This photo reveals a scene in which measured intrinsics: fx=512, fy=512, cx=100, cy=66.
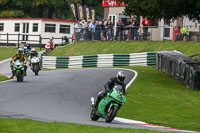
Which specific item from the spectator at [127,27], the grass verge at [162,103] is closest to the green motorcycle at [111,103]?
the grass verge at [162,103]

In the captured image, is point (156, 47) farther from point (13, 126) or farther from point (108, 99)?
point (13, 126)

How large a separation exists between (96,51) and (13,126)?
28354 mm

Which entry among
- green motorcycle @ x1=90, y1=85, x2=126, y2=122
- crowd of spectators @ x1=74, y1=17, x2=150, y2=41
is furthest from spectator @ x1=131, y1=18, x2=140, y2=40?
green motorcycle @ x1=90, y1=85, x2=126, y2=122

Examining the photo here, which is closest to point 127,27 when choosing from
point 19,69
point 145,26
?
point 145,26

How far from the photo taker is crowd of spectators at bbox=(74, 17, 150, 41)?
116ft

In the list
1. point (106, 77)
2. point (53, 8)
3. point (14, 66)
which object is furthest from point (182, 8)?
point (53, 8)

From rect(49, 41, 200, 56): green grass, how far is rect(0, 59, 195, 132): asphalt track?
780cm

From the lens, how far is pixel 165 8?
22594 mm

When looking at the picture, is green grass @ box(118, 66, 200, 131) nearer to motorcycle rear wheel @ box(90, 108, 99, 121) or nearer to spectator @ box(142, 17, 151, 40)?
motorcycle rear wheel @ box(90, 108, 99, 121)

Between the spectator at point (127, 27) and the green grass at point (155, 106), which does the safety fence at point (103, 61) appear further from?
the spectator at point (127, 27)

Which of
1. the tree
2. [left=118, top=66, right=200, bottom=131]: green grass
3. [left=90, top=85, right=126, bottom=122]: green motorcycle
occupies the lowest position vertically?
[left=118, top=66, right=200, bottom=131]: green grass

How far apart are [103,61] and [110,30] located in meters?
4.44

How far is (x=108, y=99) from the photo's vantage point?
1227 centimetres

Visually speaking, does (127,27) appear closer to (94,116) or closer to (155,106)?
(155,106)
